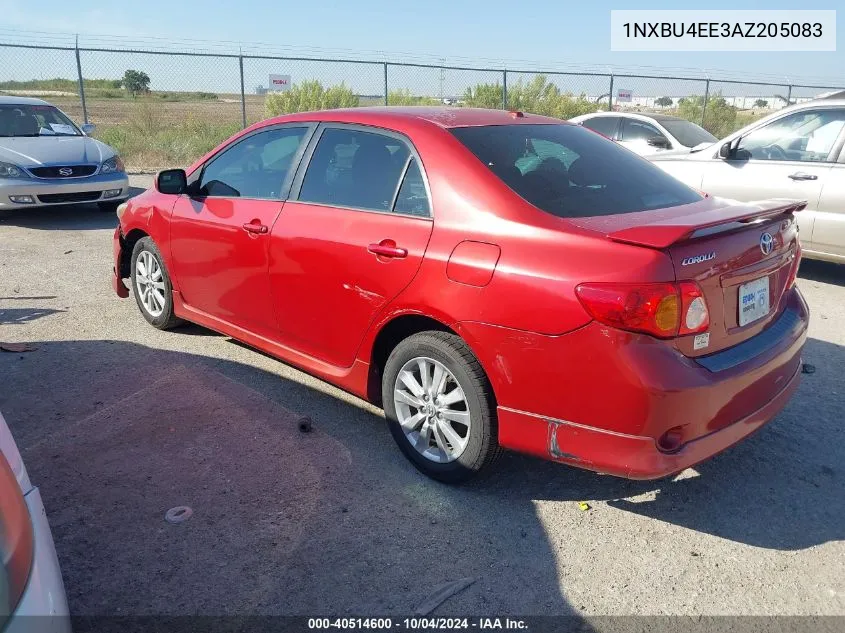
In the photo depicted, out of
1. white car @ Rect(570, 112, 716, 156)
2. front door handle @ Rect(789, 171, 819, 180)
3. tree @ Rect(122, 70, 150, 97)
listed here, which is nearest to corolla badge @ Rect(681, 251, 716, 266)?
front door handle @ Rect(789, 171, 819, 180)

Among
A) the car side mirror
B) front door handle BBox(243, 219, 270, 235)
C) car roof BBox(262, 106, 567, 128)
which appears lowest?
front door handle BBox(243, 219, 270, 235)

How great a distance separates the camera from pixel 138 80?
64.6 feet

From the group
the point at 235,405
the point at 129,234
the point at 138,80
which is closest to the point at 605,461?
the point at 235,405

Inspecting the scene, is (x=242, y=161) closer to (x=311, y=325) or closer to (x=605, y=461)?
(x=311, y=325)

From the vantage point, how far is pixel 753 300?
2.99m

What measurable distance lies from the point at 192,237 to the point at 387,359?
Answer: 1809 mm

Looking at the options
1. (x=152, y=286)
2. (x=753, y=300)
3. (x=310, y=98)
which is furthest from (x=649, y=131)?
(x=310, y=98)

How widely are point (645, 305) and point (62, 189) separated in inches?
346

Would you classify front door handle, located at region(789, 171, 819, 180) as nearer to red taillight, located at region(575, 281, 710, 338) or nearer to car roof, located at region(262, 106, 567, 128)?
car roof, located at region(262, 106, 567, 128)

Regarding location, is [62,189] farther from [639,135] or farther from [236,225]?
[639,135]

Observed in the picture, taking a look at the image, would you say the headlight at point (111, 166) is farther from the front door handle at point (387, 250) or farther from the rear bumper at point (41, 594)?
the rear bumper at point (41, 594)

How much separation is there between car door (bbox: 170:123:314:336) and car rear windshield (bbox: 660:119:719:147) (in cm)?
799

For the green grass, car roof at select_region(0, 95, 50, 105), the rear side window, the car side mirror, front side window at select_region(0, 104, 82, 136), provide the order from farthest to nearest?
the green grass
the rear side window
car roof at select_region(0, 95, 50, 105)
front side window at select_region(0, 104, 82, 136)
the car side mirror

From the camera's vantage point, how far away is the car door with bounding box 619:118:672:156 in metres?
10.8
